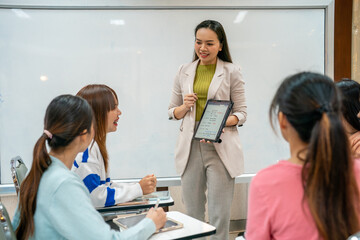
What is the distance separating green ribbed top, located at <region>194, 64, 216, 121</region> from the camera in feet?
7.22

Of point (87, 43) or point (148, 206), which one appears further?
point (87, 43)

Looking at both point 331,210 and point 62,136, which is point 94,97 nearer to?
point 62,136

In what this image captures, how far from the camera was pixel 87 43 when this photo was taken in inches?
109

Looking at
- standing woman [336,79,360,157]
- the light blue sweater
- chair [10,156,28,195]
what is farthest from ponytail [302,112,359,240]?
chair [10,156,28,195]

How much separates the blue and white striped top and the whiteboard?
1239 millimetres

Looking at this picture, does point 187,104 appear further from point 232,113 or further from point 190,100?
point 232,113

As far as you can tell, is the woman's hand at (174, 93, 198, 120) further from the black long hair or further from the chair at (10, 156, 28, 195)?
the chair at (10, 156, 28, 195)

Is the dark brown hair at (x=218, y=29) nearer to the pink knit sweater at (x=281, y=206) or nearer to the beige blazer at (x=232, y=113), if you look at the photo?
A: the beige blazer at (x=232, y=113)

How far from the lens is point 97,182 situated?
156cm

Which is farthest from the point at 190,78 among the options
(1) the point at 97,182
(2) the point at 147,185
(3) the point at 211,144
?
(1) the point at 97,182

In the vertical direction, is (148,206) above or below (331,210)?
below

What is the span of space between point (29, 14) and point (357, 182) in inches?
102

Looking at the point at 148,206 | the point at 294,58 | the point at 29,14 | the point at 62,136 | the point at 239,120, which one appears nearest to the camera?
the point at 62,136

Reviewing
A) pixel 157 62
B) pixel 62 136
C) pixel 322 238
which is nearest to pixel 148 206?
pixel 62 136
